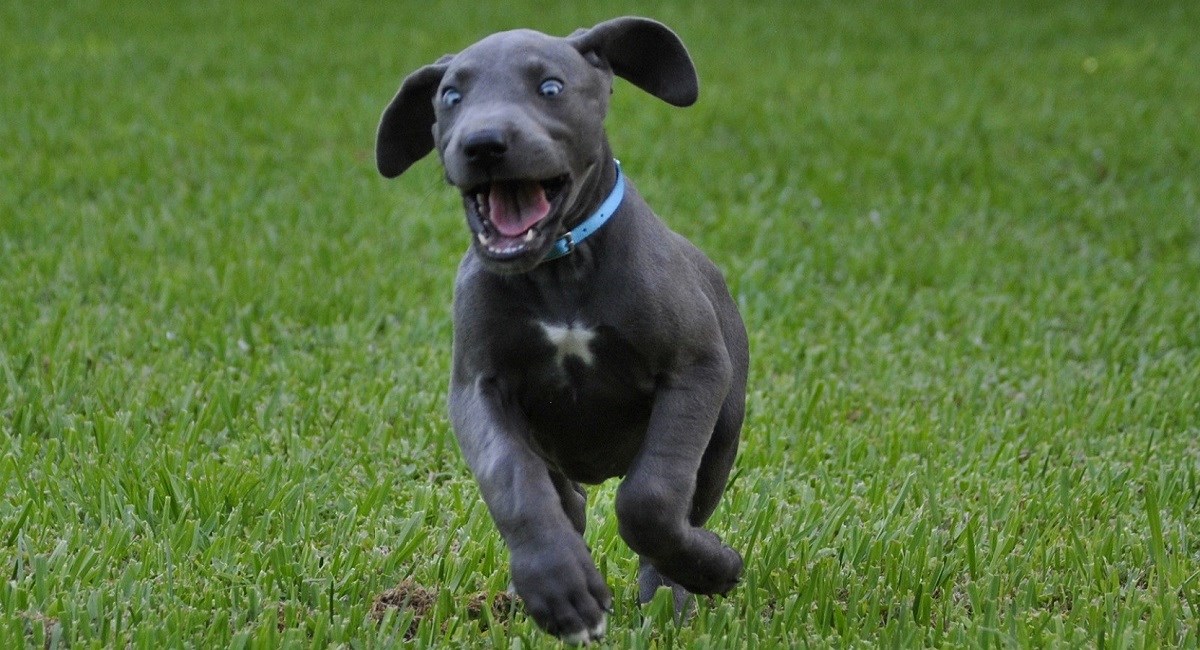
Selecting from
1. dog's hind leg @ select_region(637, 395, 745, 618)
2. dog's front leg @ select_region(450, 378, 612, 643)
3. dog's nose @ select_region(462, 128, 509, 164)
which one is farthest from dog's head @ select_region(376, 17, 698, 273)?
dog's hind leg @ select_region(637, 395, 745, 618)

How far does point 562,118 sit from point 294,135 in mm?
7687

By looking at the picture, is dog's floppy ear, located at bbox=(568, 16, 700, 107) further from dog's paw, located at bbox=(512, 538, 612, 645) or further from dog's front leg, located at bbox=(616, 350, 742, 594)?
dog's paw, located at bbox=(512, 538, 612, 645)

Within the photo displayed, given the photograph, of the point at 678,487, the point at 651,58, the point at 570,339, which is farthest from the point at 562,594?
the point at 651,58

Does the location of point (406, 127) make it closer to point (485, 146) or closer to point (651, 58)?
point (651, 58)

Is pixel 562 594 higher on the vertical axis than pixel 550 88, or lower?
lower

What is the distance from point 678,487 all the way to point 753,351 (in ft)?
10.9

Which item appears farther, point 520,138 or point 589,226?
point 589,226

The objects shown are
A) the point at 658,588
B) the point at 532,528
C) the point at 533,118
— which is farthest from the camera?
the point at 658,588

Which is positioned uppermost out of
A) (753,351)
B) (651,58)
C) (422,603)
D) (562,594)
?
(651,58)

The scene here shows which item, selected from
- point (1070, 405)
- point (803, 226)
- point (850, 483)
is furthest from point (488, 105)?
point (803, 226)

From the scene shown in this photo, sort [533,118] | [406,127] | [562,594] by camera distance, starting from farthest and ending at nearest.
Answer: [406,127] → [533,118] → [562,594]

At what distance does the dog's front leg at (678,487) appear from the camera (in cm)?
344

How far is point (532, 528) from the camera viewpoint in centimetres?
330

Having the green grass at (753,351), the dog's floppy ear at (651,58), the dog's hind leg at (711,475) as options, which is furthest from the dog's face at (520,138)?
the green grass at (753,351)
